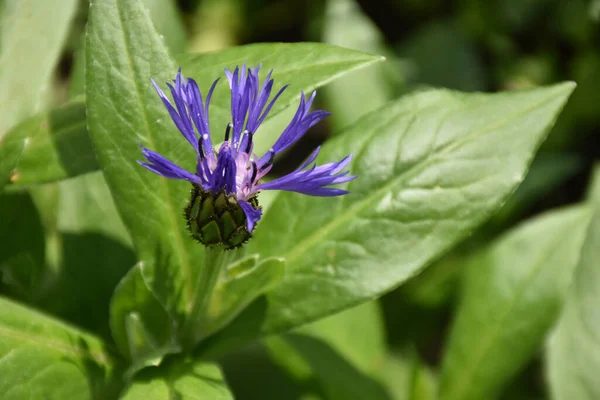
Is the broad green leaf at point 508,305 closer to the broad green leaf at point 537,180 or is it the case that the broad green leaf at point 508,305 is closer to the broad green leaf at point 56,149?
the broad green leaf at point 537,180

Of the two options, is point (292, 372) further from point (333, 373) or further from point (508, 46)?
point (508, 46)

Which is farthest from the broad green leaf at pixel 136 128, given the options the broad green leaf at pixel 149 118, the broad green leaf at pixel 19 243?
the broad green leaf at pixel 19 243

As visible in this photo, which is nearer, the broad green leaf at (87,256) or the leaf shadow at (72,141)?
the leaf shadow at (72,141)

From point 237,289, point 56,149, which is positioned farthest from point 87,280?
point 237,289

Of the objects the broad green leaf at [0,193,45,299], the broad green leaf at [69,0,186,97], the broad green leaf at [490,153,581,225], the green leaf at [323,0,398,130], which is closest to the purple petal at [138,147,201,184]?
the broad green leaf at [0,193,45,299]

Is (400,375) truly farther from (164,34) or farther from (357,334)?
(164,34)
